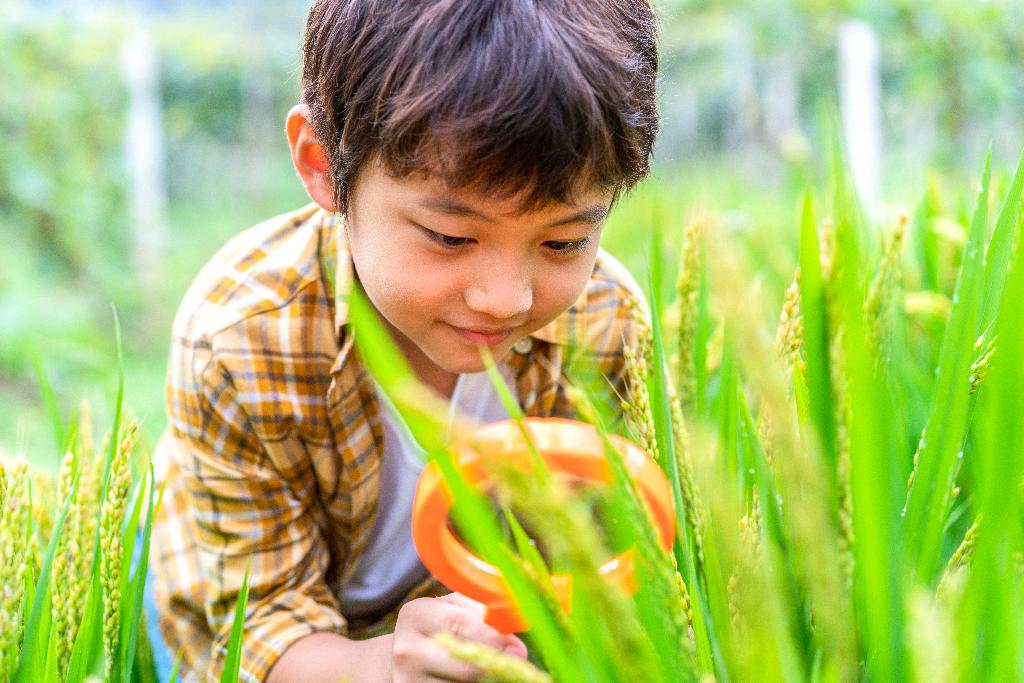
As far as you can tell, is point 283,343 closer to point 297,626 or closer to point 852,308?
point 297,626

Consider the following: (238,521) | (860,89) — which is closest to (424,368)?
(238,521)

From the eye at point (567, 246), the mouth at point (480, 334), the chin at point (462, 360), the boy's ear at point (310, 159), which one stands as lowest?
the chin at point (462, 360)

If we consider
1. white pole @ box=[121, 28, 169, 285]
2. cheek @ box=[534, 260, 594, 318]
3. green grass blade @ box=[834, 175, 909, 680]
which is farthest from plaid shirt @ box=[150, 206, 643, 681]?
white pole @ box=[121, 28, 169, 285]

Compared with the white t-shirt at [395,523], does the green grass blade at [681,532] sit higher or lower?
higher

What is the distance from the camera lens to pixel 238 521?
1.17m

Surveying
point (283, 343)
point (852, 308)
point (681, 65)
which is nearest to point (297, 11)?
point (681, 65)

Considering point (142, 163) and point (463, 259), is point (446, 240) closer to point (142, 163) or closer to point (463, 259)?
point (463, 259)

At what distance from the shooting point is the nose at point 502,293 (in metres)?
0.90

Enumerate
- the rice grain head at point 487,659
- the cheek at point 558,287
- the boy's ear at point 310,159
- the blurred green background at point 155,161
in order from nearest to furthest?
the rice grain head at point 487,659 < the cheek at point 558,287 < the boy's ear at point 310,159 < the blurred green background at point 155,161

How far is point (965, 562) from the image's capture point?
2.01ft

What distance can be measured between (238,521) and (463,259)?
440mm

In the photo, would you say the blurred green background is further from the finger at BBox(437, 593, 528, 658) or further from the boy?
the finger at BBox(437, 593, 528, 658)

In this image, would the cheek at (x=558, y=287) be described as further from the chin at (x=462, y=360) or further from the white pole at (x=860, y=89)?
the white pole at (x=860, y=89)

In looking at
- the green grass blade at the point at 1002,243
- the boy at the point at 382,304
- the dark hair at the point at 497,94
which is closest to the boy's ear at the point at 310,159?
the boy at the point at 382,304
